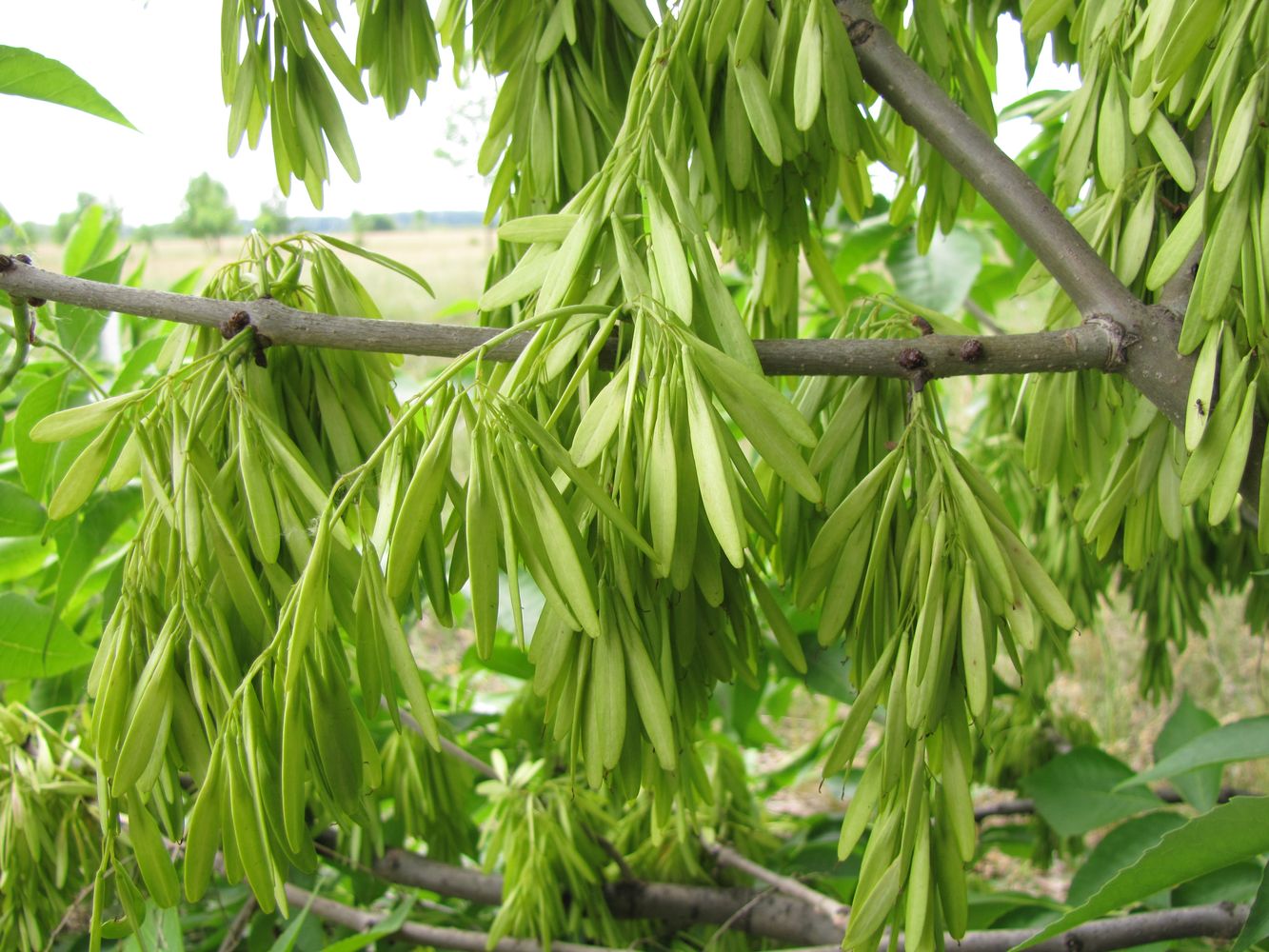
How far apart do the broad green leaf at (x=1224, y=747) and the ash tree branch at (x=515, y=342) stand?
359mm

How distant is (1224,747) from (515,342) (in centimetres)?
62

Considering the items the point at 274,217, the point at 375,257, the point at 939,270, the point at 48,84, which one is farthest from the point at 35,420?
the point at 274,217

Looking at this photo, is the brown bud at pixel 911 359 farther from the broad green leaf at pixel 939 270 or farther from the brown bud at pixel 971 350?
the broad green leaf at pixel 939 270

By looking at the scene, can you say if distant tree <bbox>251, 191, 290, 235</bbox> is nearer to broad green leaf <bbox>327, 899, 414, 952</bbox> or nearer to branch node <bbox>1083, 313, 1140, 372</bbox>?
broad green leaf <bbox>327, 899, 414, 952</bbox>

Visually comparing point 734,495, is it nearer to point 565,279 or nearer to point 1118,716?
point 565,279

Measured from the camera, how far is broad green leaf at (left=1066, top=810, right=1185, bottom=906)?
97 centimetres

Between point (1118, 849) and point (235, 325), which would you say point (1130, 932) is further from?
point (235, 325)

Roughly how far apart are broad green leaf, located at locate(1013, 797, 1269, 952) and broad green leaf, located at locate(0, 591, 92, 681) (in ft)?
2.40

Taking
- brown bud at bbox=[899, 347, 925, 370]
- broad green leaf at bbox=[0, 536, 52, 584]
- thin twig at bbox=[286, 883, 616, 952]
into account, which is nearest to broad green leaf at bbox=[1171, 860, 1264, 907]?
thin twig at bbox=[286, 883, 616, 952]

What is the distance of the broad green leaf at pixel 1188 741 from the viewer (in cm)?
104

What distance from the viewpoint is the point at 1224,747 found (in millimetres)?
755

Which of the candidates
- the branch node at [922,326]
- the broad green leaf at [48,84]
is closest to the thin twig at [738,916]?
the branch node at [922,326]

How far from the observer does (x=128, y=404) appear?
0.51 metres

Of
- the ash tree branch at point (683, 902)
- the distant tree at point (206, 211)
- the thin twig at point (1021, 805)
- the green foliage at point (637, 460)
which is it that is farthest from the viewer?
the distant tree at point (206, 211)
